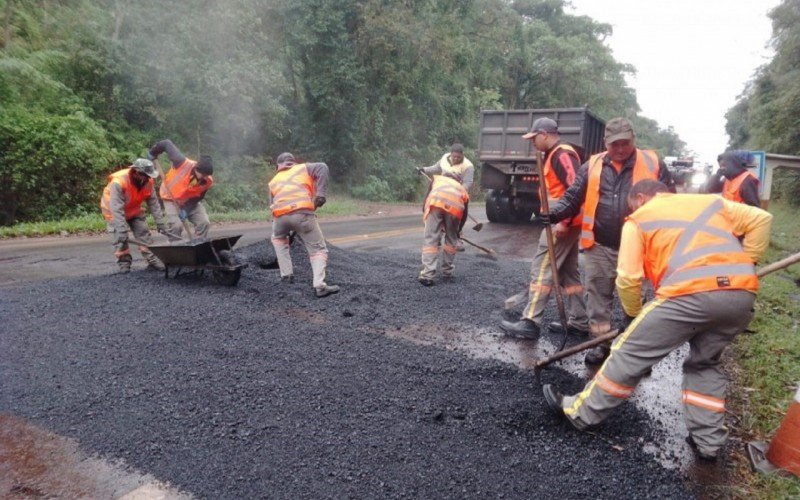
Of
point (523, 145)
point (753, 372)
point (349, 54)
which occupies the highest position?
point (349, 54)

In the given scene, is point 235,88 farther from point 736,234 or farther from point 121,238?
point 736,234

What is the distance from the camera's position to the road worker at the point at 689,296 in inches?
98.7

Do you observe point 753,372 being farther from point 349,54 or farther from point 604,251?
point 349,54

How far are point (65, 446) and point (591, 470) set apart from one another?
2.54 metres

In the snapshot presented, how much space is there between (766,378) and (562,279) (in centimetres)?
158

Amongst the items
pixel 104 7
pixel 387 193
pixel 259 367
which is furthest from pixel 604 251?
pixel 387 193

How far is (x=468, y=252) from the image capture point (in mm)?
8453

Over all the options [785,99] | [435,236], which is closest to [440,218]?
[435,236]

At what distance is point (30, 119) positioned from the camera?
1043 cm

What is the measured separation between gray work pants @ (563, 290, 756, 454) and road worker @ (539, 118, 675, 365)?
1039mm

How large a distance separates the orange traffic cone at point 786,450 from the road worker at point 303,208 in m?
3.79

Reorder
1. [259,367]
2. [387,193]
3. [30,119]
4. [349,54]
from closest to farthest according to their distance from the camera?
1. [259,367]
2. [30,119]
3. [349,54]
4. [387,193]

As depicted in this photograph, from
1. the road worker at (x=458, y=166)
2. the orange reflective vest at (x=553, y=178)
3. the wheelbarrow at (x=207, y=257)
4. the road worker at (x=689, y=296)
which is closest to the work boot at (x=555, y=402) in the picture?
the road worker at (x=689, y=296)

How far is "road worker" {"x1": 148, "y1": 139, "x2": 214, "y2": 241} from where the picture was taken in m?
6.45
